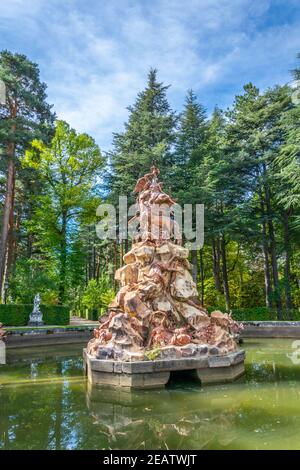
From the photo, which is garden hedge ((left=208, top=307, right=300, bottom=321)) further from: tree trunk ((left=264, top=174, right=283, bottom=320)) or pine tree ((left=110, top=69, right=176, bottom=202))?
pine tree ((left=110, top=69, right=176, bottom=202))

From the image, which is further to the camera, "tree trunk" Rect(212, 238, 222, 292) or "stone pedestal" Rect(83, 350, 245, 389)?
"tree trunk" Rect(212, 238, 222, 292)

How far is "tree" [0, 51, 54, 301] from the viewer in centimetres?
2170

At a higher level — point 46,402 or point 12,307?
point 12,307

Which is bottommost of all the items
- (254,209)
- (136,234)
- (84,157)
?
(136,234)

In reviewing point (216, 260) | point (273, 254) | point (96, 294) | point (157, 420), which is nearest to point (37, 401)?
point (157, 420)

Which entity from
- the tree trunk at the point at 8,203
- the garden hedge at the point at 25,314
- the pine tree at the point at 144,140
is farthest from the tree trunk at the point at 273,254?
the tree trunk at the point at 8,203

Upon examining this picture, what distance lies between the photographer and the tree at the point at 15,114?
71.2ft

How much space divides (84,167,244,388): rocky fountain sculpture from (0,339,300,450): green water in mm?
461

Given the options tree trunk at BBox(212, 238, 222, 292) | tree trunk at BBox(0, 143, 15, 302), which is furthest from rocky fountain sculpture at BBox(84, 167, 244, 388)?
tree trunk at BBox(212, 238, 222, 292)
